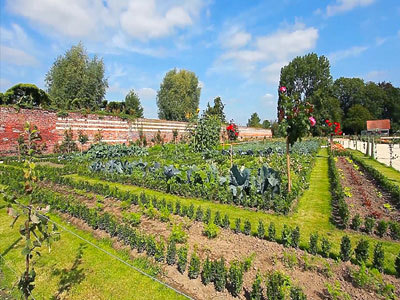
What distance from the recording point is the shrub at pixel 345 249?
11.6ft

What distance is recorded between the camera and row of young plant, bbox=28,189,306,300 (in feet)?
8.90

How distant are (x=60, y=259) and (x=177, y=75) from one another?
4240 centimetres

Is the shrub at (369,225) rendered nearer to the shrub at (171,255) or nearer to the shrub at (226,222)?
the shrub at (226,222)

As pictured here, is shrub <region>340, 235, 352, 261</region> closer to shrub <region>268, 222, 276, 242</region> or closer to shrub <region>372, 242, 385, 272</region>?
shrub <region>372, 242, 385, 272</region>

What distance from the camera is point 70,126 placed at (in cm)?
1916

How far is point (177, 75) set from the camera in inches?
1702

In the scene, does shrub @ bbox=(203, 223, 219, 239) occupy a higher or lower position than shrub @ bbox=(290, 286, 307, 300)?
lower

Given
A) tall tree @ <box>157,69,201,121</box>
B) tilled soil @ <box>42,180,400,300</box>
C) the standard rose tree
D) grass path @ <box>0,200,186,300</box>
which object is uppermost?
tall tree @ <box>157,69,201,121</box>

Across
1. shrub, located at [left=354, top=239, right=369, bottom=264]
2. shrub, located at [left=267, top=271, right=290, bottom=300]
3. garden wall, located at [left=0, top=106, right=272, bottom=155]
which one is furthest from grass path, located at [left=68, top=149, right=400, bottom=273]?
garden wall, located at [left=0, top=106, right=272, bottom=155]

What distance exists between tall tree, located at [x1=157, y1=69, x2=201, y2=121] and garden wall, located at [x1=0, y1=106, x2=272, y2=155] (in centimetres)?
1390

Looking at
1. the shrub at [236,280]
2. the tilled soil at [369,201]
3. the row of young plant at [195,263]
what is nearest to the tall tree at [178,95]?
the tilled soil at [369,201]

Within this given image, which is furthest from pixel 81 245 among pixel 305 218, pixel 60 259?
pixel 305 218

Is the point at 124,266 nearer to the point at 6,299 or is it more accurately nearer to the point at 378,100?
the point at 6,299

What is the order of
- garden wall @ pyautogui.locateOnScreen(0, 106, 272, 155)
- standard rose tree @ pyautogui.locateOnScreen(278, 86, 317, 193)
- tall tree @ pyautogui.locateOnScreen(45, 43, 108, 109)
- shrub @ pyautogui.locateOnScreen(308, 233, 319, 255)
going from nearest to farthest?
shrub @ pyautogui.locateOnScreen(308, 233, 319, 255) < standard rose tree @ pyautogui.locateOnScreen(278, 86, 317, 193) < garden wall @ pyautogui.locateOnScreen(0, 106, 272, 155) < tall tree @ pyautogui.locateOnScreen(45, 43, 108, 109)
